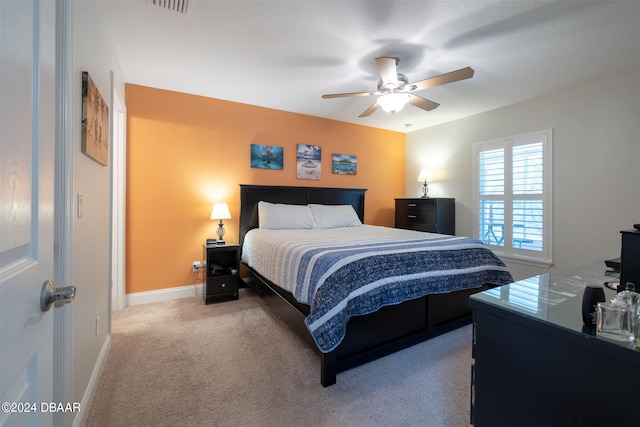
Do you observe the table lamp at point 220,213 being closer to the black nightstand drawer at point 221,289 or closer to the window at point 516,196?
the black nightstand drawer at point 221,289

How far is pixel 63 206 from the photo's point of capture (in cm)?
116

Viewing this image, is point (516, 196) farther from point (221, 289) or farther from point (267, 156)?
point (221, 289)

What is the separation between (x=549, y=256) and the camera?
3369 millimetres

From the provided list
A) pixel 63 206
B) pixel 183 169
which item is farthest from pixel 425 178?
pixel 63 206

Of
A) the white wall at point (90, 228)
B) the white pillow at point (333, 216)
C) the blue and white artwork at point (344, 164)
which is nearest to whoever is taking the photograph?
the white wall at point (90, 228)

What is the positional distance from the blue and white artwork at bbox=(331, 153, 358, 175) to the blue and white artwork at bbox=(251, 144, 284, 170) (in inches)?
36.5

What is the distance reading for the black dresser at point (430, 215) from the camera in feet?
13.8

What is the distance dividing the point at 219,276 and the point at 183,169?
1.40m

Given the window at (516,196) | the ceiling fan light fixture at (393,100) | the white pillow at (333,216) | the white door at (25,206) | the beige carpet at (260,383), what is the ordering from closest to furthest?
the white door at (25,206)
the beige carpet at (260,383)
the ceiling fan light fixture at (393,100)
the window at (516,196)
the white pillow at (333,216)

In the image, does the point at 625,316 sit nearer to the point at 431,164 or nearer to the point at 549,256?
the point at 549,256

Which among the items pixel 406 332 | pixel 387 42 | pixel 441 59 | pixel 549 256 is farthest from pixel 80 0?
pixel 549 256

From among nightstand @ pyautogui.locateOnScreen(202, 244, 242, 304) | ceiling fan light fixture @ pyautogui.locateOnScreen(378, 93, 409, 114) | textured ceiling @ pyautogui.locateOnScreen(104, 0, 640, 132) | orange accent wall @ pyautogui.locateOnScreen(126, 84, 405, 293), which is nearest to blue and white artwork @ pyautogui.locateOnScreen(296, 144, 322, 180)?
orange accent wall @ pyautogui.locateOnScreen(126, 84, 405, 293)

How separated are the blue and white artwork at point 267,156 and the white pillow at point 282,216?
0.60 metres

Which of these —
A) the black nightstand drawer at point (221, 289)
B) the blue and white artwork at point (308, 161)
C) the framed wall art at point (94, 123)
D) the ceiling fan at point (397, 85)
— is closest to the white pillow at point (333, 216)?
the blue and white artwork at point (308, 161)
